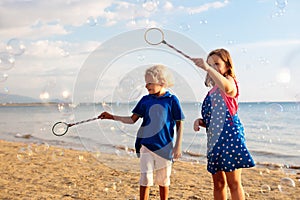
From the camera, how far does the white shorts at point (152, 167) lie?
3.43 metres

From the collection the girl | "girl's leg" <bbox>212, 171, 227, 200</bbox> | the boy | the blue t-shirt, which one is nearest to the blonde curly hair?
the boy

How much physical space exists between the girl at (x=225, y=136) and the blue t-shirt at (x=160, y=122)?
37cm

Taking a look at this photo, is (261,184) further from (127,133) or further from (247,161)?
(247,161)

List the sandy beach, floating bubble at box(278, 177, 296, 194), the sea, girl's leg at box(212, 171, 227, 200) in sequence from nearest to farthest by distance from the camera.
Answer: girl's leg at box(212, 171, 227, 200)
the sea
the sandy beach
floating bubble at box(278, 177, 296, 194)

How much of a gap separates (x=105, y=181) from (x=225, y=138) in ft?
9.49

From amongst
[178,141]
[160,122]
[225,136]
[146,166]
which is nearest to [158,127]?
[160,122]

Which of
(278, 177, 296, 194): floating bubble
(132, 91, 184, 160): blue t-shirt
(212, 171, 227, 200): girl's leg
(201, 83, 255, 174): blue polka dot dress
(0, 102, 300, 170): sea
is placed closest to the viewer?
(201, 83, 255, 174): blue polka dot dress

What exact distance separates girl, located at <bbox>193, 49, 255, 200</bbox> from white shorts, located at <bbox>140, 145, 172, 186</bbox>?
511 mm

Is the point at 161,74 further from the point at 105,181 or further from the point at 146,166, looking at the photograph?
the point at 105,181

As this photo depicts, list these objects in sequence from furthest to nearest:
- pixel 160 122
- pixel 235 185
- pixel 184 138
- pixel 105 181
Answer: pixel 105 181
pixel 184 138
pixel 160 122
pixel 235 185

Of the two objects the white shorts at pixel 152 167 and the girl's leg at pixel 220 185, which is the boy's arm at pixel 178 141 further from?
the girl's leg at pixel 220 185

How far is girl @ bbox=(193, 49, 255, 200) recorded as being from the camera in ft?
9.63

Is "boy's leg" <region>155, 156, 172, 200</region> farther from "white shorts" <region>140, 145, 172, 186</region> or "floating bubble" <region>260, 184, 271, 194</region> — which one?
"floating bubble" <region>260, 184, 271, 194</region>

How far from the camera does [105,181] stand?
5.51 m
